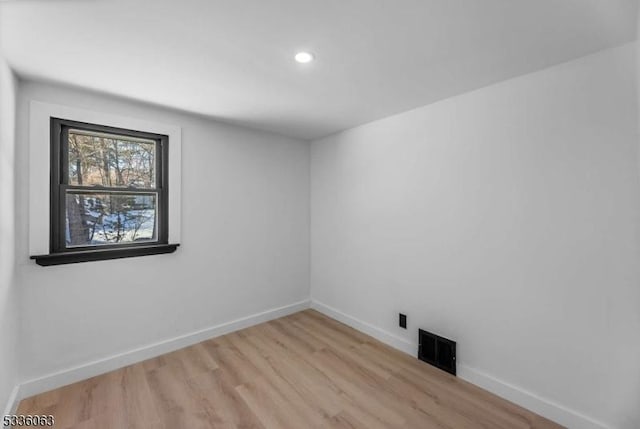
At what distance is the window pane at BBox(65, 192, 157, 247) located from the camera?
223 cm

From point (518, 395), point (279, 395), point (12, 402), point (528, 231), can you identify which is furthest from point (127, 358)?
point (528, 231)

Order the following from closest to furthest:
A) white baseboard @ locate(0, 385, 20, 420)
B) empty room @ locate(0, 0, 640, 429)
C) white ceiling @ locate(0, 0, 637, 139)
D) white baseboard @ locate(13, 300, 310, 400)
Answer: white ceiling @ locate(0, 0, 637, 139) → empty room @ locate(0, 0, 640, 429) → white baseboard @ locate(0, 385, 20, 420) → white baseboard @ locate(13, 300, 310, 400)

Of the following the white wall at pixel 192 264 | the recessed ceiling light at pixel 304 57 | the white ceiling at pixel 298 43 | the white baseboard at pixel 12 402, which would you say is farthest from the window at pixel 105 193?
the recessed ceiling light at pixel 304 57

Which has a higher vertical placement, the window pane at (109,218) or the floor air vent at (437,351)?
the window pane at (109,218)

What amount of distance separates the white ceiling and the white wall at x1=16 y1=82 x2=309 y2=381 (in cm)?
68

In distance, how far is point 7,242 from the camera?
1.73 metres

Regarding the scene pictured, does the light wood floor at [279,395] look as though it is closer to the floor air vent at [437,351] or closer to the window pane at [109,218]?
the floor air vent at [437,351]

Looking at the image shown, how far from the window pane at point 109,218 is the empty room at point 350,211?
2 cm

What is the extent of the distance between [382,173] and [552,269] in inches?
61.8

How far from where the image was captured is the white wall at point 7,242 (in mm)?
1622

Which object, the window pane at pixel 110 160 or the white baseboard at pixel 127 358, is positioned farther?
the window pane at pixel 110 160

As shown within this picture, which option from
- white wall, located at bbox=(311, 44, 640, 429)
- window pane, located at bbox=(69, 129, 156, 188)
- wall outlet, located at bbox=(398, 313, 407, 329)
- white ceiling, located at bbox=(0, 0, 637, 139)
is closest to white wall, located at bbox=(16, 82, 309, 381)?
window pane, located at bbox=(69, 129, 156, 188)

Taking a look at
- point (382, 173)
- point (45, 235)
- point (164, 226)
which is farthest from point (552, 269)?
point (45, 235)

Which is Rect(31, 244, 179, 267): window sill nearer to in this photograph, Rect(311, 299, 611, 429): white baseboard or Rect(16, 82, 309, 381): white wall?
Rect(16, 82, 309, 381): white wall
